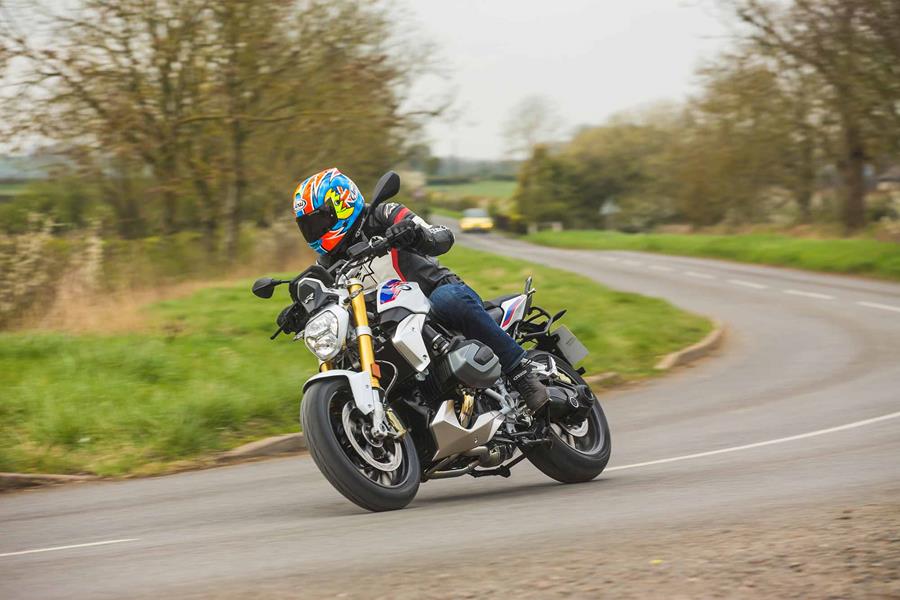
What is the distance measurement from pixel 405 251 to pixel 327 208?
1.80 ft

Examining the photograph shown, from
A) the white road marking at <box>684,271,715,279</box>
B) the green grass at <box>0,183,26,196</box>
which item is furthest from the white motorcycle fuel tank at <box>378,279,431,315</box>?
the white road marking at <box>684,271,715,279</box>

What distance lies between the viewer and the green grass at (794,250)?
2670cm

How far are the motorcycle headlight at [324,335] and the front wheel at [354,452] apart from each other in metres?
0.16

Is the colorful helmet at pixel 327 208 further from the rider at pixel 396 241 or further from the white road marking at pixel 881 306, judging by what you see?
the white road marking at pixel 881 306

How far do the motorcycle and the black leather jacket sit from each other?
0.22ft

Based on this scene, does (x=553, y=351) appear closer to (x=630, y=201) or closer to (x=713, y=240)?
(x=713, y=240)

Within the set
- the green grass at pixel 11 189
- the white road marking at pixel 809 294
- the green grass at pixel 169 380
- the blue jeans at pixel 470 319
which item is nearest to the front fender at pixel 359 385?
the blue jeans at pixel 470 319

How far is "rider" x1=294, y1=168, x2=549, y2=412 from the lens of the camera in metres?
6.32

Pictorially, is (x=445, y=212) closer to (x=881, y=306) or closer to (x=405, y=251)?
(x=881, y=306)

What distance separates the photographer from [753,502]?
19.6 ft

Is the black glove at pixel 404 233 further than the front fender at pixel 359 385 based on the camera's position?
Yes

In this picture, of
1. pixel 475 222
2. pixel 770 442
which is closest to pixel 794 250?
pixel 770 442

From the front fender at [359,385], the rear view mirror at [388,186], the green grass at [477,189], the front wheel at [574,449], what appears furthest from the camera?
the green grass at [477,189]

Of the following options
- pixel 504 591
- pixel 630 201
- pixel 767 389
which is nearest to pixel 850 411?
pixel 767 389
